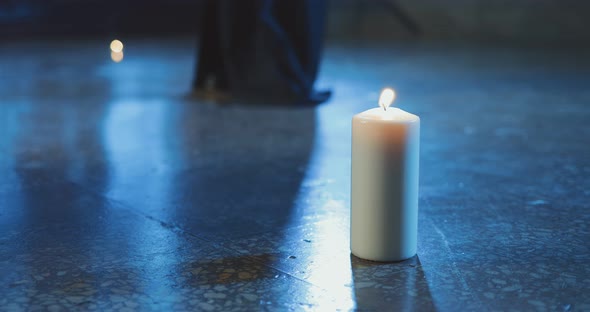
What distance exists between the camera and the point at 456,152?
8.98ft

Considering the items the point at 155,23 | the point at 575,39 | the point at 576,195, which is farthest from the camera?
the point at 155,23

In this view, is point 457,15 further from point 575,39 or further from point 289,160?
point 289,160

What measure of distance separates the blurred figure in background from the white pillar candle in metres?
2.12

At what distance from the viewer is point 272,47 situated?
3.77 metres

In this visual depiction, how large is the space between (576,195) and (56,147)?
1.73m

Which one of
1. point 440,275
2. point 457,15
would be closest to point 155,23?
point 457,15

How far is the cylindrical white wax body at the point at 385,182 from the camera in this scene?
1566mm

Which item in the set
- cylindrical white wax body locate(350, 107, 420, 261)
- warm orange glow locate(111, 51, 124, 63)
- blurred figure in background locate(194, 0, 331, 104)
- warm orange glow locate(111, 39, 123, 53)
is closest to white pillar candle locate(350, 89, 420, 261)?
cylindrical white wax body locate(350, 107, 420, 261)

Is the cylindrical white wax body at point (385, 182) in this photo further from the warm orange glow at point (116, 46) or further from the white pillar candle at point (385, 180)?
the warm orange glow at point (116, 46)

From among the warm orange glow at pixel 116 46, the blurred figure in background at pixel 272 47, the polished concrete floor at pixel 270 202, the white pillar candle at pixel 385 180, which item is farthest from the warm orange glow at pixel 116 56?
the white pillar candle at pixel 385 180

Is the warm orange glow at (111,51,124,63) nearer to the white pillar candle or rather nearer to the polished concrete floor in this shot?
the polished concrete floor

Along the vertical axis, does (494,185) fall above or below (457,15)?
below

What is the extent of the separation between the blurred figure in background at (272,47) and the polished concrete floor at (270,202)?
150mm

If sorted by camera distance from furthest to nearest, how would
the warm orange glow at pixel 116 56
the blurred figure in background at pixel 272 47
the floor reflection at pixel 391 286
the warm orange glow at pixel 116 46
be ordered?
1. the warm orange glow at pixel 116 46
2. the warm orange glow at pixel 116 56
3. the blurred figure in background at pixel 272 47
4. the floor reflection at pixel 391 286
